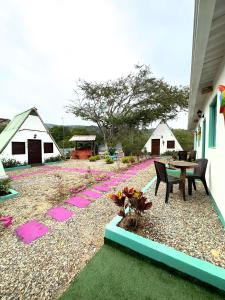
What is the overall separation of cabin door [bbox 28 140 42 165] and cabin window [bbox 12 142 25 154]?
1.63ft

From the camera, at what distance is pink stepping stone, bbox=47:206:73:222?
3121mm

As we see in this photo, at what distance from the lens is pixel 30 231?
2.71 metres

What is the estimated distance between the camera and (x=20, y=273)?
185 centimetres

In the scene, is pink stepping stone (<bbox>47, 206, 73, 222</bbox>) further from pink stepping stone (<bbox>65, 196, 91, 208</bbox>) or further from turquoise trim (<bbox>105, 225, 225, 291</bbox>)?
turquoise trim (<bbox>105, 225, 225, 291</bbox>)

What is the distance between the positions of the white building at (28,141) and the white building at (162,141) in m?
10.4

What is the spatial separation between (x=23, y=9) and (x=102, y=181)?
598 centimetres

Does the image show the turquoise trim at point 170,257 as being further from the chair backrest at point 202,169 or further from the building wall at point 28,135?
the building wall at point 28,135

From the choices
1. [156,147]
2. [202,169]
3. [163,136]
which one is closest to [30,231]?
[202,169]

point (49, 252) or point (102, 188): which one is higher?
point (102, 188)

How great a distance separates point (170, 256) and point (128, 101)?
17.5 m

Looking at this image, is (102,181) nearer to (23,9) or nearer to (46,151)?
(23,9)

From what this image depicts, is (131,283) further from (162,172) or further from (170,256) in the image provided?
(162,172)

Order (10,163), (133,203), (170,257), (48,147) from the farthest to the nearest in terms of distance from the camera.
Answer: (48,147)
(10,163)
(133,203)
(170,257)

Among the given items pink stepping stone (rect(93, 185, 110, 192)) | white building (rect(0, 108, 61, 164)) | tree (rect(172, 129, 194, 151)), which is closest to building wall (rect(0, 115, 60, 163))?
white building (rect(0, 108, 61, 164))
